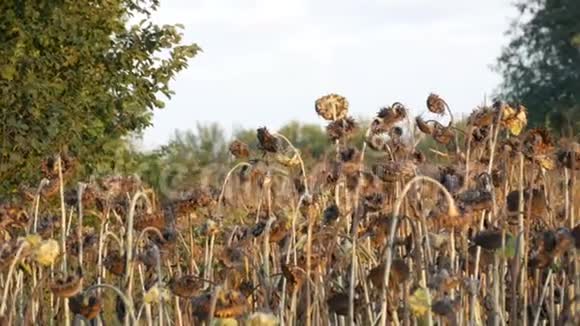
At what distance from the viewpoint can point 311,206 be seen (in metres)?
3.68

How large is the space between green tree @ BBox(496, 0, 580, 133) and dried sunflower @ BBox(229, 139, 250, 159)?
30266 millimetres

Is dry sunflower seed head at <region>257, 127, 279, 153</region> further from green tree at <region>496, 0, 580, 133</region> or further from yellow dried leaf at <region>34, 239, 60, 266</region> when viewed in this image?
green tree at <region>496, 0, 580, 133</region>

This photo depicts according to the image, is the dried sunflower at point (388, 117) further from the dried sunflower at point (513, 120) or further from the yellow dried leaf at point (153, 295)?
the yellow dried leaf at point (153, 295)

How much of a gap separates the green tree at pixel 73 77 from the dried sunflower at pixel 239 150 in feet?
20.6

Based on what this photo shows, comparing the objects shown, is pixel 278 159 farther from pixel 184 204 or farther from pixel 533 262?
pixel 533 262

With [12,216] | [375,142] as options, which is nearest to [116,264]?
[12,216]

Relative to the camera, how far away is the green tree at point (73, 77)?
1084cm

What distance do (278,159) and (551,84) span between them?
33.2 metres

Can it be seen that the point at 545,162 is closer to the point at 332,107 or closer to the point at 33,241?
the point at 332,107

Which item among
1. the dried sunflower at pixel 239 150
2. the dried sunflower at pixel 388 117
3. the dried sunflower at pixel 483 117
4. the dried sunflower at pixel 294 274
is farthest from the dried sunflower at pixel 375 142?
the dried sunflower at pixel 294 274

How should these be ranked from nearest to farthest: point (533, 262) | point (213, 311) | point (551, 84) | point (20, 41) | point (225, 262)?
point (213, 311) < point (533, 262) < point (225, 262) < point (20, 41) < point (551, 84)

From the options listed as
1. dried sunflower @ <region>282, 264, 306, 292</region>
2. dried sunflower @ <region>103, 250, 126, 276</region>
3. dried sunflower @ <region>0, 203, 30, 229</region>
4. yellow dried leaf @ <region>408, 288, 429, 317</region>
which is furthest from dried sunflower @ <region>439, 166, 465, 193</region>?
dried sunflower @ <region>0, 203, 30, 229</region>

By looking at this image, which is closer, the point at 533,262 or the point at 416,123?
the point at 533,262

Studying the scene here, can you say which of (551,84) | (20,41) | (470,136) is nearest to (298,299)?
(470,136)
